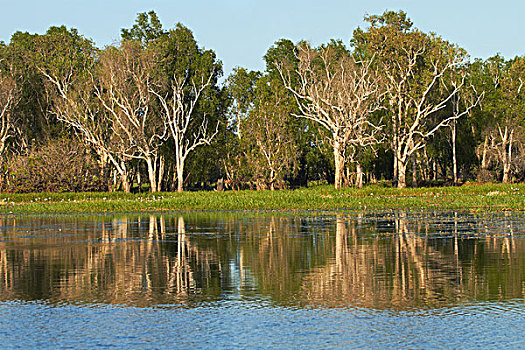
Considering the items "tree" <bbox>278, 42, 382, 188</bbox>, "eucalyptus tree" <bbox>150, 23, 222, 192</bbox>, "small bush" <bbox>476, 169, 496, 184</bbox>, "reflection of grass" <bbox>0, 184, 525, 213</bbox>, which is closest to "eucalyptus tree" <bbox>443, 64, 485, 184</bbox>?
"small bush" <bbox>476, 169, 496, 184</bbox>

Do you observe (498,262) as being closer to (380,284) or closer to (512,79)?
(380,284)

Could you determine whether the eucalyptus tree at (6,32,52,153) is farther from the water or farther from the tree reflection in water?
the water

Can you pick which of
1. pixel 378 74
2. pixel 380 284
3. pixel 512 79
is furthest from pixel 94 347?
pixel 512 79

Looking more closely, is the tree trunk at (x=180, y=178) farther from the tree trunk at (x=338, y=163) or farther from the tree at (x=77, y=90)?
the tree trunk at (x=338, y=163)

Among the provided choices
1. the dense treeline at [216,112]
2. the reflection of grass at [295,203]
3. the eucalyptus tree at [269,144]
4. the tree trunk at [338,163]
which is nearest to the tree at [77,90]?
the dense treeline at [216,112]

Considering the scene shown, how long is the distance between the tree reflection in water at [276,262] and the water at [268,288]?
55mm

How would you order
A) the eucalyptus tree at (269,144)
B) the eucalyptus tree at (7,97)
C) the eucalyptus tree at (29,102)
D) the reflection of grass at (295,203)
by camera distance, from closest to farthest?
the reflection of grass at (295,203)
the eucalyptus tree at (7,97)
the eucalyptus tree at (29,102)
the eucalyptus tree at (269,144)

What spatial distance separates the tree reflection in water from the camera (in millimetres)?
17469

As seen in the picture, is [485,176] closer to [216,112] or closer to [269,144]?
[269,144]

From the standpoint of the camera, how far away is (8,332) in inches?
554

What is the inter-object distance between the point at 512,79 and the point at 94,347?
7986 cm

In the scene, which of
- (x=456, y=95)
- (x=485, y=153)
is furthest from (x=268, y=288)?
(x=485, y=153)

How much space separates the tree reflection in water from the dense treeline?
33.6m

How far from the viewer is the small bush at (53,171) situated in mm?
68000
